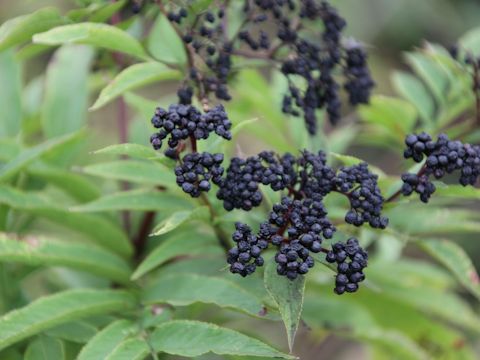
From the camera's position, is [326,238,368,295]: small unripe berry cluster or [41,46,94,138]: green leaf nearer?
[326,238,368,295]: small unripe berry cluster

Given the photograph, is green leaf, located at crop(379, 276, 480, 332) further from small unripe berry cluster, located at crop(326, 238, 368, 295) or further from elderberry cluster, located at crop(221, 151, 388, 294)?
small unripe berry cluster, located at crop(326, 238, 368, 295)

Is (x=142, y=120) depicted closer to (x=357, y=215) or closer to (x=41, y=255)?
(x=41, y=255)

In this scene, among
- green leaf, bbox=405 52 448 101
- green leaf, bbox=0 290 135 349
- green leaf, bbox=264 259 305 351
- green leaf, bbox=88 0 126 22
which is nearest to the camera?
green leaf, bbox=264 259 305 351

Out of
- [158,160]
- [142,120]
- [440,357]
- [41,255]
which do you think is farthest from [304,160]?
[440,357]

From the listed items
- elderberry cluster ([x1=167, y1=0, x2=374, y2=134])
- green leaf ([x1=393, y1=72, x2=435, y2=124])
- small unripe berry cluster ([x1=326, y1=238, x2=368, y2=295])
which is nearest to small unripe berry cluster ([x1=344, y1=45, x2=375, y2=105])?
elderberry cluster ([x1=167, y1=0, x2=374, y2=134])

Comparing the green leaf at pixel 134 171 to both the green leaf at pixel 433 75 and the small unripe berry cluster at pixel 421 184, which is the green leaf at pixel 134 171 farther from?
the green leaf at pixel 433 75

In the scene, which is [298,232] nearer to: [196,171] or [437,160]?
[196,171]
